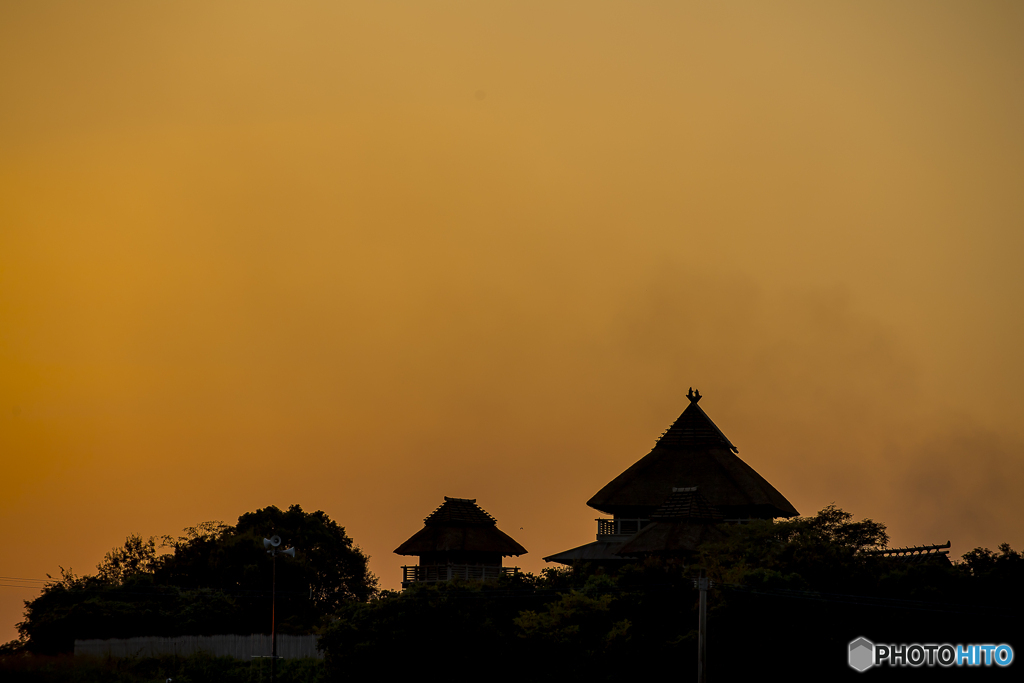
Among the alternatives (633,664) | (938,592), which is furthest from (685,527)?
(938,592)

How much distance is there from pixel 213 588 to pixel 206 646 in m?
17.5

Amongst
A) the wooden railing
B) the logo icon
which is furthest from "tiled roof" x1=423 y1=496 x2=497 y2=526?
the logo icon

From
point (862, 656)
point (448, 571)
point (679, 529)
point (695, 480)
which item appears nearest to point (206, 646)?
point (448, 571)

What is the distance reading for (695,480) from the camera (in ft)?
228

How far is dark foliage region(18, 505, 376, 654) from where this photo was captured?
235ft

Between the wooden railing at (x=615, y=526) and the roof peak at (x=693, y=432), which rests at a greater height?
the roof peak at (x=693, y=432)

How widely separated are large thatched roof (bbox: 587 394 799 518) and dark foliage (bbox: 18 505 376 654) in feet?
60.9

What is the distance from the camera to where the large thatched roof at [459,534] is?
7500 centimetres

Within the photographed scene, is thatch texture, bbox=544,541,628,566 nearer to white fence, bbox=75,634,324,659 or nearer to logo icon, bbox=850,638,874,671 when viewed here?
white fence, bbox=75,634,324,659

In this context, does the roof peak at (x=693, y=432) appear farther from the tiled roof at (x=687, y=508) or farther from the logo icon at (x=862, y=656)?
the logo icon at (x=862, y=656)

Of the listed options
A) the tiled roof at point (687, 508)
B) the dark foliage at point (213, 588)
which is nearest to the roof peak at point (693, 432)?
the tiled roof at point (687, 508)

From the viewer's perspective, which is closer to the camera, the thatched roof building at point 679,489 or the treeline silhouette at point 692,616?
the treeline silhouette at point 692,616

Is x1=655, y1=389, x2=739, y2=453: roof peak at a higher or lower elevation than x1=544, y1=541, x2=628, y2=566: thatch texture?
higher

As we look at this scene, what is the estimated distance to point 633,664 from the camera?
50.2 m
